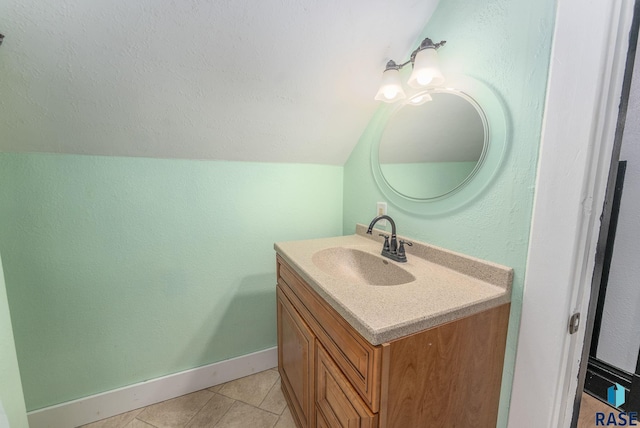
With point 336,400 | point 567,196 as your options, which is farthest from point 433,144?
point 336,400

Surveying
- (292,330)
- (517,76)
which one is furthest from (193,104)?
(517,76)

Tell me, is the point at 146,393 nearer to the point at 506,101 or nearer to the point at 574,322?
the point at 574,322

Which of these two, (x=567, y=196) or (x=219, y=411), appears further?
(x=219, y=411)

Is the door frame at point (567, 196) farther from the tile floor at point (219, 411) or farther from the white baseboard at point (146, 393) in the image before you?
the white baseboard at point (146, 393)

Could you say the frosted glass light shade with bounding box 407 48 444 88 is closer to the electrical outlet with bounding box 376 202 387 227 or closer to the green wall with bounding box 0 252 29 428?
the electrical outlet with bounding box 376 202 387 227

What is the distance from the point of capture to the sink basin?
114 centimetres

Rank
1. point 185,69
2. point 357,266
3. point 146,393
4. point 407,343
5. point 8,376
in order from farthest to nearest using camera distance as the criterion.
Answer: point 146,393
point 357,266
point 185,69
point 8,376
point 407,343

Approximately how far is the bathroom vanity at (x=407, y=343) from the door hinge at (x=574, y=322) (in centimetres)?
15

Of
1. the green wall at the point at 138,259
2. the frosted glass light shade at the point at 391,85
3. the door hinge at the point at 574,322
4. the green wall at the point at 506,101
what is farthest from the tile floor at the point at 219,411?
the frosted glass light shade at the point at 391,85

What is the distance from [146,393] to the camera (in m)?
1.44

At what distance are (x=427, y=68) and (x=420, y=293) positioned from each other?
793 millimetres

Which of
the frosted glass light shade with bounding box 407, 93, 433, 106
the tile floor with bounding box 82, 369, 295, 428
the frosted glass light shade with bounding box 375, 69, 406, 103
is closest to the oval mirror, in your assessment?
the frosted glass light shade with bounding box 407, 93, 433, 106

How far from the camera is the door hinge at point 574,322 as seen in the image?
74cm

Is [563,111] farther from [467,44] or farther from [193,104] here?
[193,104]
